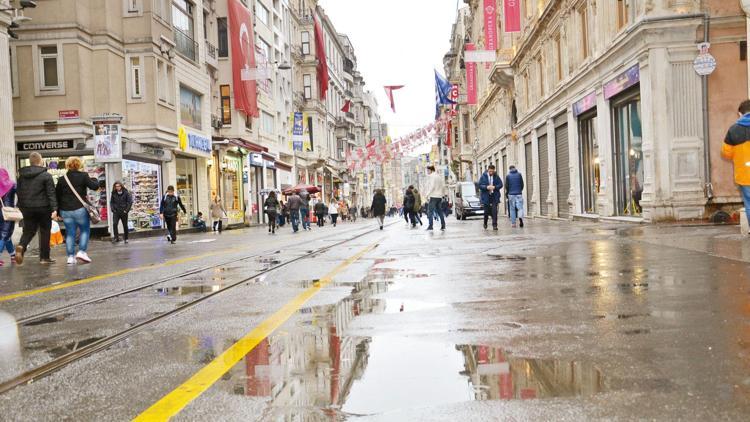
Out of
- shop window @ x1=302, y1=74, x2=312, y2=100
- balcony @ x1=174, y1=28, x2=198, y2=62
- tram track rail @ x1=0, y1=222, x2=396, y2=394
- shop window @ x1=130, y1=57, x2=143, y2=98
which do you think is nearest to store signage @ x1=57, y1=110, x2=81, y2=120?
shop window @ x1=130, y1=57, x2=143, y2=98

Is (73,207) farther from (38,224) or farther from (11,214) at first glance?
(11,214)

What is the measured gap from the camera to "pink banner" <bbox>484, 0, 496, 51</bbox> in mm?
39844

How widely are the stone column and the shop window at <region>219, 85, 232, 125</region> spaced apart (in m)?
19.2

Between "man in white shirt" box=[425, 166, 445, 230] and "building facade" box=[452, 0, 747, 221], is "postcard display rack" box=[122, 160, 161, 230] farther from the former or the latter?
"building facade" box=[452, 0, 747, 221]

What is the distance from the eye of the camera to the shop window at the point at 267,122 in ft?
160

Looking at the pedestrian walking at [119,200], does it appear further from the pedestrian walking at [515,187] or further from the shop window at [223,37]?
the shop window at [223,37]

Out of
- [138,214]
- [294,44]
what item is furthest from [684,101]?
[294,44]

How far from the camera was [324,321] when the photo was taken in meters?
5.13

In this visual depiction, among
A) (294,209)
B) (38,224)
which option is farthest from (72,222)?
(294,209)

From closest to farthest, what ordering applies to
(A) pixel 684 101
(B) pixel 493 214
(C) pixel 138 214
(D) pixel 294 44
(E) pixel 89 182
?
(E) pixel 89 182 → (A) pixel 684 101 → (B) pixel 493 214 → (C) pixel 138 214 → (D) pixel 294 44

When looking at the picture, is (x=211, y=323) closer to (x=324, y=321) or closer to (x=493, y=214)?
(x=324, y=321)

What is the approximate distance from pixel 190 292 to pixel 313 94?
60198 millimetres

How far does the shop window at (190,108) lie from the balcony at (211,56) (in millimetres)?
3581

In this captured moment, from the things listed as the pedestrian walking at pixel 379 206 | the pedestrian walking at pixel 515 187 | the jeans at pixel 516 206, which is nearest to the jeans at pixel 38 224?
the pedestrian walking at pixel 515 187
